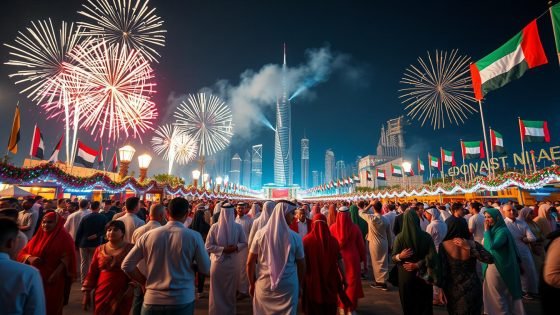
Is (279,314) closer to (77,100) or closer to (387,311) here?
(387,311)

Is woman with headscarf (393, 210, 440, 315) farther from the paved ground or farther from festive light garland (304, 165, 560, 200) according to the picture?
festive light garland (304, 165, 560, 200)

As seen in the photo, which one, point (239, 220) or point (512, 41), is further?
point (512, 41)

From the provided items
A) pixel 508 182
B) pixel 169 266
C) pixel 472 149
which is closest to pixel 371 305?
pixel 169 266

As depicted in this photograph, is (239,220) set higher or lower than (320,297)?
higher

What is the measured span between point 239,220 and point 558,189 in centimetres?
4985

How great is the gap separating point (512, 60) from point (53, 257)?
17034mm

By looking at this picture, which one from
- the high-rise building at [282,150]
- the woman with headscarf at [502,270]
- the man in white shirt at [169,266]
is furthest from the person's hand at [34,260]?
the high-rise building at [282,150]

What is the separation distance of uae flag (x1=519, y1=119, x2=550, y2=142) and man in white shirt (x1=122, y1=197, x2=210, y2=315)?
26.6m

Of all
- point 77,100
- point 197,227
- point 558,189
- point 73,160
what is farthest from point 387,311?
point 558,189

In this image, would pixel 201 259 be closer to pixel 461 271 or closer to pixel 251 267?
pixel 251 267

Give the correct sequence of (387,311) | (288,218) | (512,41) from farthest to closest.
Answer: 1. (512,41)
2. (387,311)
3. (288,218)

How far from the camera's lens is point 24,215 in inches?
290

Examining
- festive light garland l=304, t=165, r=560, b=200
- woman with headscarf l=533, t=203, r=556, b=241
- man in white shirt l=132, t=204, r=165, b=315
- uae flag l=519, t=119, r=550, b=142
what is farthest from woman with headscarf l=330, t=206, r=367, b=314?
uae flag l=519, t=119, r=550, b=142

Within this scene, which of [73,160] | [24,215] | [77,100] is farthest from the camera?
[73,160]
